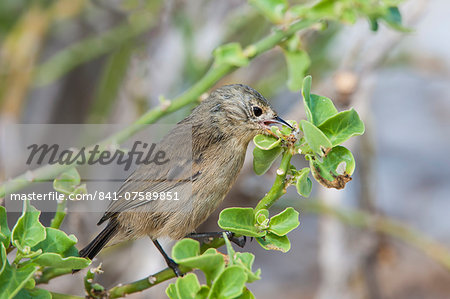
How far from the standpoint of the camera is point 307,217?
A: 3943 millimetres

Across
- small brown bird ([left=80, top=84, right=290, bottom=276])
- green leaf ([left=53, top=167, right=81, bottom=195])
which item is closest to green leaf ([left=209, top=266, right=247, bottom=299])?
green leaf ([left=53, top=167, right=81, bottom=195])

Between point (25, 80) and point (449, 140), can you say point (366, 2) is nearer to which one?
point (25, 80)

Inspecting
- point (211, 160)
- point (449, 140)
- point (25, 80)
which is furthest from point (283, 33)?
point (449, 140)

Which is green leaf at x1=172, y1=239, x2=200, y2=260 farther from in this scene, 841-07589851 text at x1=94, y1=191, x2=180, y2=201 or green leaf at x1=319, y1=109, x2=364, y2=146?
841-07589851 text at x1=94, y1=191, x2=180, y2=201

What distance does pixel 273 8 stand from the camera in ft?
5.72

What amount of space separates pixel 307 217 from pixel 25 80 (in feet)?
6.52

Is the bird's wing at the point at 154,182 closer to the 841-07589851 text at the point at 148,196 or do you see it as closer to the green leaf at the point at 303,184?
the 841-07589851 text at the point at 148,196

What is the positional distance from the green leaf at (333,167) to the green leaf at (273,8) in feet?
2.41

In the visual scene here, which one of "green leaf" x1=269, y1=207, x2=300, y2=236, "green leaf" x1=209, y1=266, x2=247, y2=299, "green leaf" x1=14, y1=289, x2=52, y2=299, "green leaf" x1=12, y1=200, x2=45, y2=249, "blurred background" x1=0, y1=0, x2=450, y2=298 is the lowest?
"blurred background" x1=0, y1=0, x2=450, y2=298

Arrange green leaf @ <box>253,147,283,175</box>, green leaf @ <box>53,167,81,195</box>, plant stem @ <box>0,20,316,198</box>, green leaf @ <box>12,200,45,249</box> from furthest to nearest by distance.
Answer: plant stem @ <box>0,20,316,198</box> < green leaf @ <box>53,167,81,195</box> < green leaf @ <box>253,147,283,175</box> < green leaf @ <box>12,200,45,249</box>

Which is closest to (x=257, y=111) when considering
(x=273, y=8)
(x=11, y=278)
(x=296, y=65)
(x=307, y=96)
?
(x=296, y=65)

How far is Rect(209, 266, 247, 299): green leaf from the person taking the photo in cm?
92

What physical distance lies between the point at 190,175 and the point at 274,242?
25.3 inches

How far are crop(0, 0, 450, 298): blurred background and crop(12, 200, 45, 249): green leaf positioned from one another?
4.58ft
